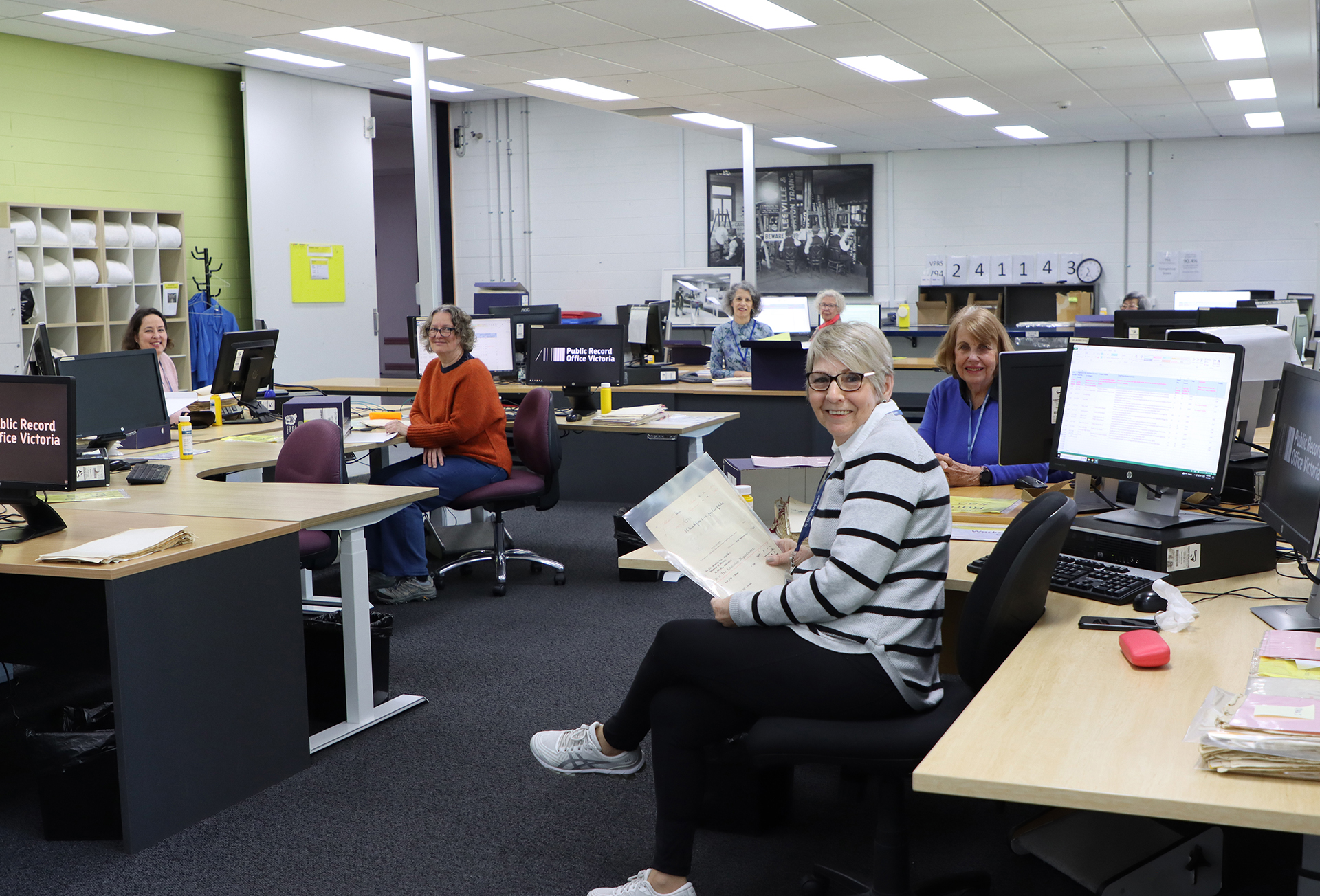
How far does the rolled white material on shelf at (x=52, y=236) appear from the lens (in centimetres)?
713

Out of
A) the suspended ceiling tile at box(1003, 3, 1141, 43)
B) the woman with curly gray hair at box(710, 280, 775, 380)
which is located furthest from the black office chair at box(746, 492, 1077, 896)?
the woman with curly gray hair at box(710, 280, 775, 380)

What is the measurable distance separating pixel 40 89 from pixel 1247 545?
7951 millimetres

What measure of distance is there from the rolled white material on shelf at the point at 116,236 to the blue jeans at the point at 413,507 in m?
3.97

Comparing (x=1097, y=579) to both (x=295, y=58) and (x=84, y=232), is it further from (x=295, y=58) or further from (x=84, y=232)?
(x=295, y=58)

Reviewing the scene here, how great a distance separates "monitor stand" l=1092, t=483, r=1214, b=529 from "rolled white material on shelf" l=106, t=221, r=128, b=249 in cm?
704

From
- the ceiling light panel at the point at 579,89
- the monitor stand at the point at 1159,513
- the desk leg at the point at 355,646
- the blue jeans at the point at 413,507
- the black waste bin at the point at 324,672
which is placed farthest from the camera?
the ceiling light panel at the point at 579,89

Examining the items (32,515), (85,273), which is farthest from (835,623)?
(85,273)

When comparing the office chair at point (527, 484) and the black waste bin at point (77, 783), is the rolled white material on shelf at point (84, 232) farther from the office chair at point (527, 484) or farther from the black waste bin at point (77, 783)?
the black waste bin at point (77, 783)

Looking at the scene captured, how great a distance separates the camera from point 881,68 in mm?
7254

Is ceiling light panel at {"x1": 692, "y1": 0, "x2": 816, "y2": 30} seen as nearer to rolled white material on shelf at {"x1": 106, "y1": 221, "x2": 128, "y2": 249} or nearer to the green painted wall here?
rolled white material on shelf at {"x1": 106, "y1": 221, "x2": 128, "y2": 249}

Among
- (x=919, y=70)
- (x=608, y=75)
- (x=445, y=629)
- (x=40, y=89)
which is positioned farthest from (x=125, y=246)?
(x=919, y=70)

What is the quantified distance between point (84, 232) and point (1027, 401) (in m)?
6.53

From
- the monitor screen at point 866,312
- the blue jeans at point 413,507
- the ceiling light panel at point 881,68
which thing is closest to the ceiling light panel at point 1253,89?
the ceiling light panel at point 881,68

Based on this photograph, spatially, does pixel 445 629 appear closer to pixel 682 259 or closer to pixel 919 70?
pixel 919 70
